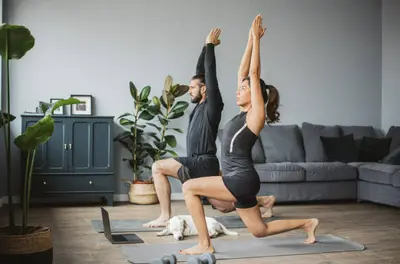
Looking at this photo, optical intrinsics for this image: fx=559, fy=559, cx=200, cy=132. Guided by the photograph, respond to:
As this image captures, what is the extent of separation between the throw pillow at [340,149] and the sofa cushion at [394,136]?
1.54 feet

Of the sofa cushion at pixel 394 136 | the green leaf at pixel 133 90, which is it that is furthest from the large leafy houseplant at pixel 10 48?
the sofa cushion at pixel 394 136

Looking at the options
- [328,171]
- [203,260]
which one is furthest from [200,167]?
[328,171]

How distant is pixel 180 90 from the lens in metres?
6.57

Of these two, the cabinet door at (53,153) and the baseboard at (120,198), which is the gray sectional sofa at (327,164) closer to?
the baseboard at (120,198)

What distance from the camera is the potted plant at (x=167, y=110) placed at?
658 cm

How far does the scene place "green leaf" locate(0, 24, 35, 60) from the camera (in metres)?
2.97

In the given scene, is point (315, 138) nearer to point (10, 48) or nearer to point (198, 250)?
point (198, 250)

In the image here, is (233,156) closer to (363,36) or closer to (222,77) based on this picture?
(222,77)

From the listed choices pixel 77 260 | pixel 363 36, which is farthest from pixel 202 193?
pixel 363 36

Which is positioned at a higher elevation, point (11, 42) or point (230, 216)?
point (11, 42)

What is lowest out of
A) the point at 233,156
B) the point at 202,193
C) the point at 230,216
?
the point at 230,216

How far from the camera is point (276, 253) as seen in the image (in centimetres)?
397

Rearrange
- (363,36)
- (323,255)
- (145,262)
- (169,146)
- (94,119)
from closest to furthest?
(145,262)
(323,255)
(94,119)
(169,146)
(363,36)

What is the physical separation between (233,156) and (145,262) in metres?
0.90
